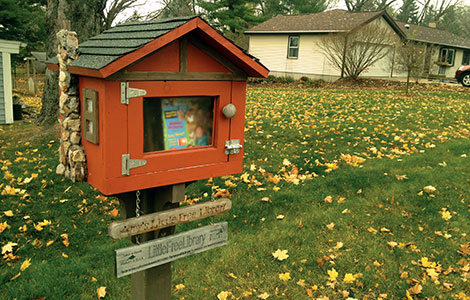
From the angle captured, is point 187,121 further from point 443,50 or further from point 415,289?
point 443,50

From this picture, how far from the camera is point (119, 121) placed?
2176 mm

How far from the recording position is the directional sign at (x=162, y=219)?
2.29 m

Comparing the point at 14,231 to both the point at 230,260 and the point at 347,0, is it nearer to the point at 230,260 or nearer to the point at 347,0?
the point at 230,260

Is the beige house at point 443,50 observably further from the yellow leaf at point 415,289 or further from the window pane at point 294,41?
the yellow leaf at point 415,289

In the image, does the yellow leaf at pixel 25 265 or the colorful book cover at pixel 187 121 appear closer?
the colorful book cover at pixel 187 121

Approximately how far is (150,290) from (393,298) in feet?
6.77

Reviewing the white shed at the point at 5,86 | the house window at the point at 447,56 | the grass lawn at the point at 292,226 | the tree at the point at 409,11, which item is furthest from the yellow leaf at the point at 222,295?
the tree at the point at 409,11

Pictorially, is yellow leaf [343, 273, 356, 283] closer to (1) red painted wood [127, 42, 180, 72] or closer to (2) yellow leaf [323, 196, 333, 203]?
(2) yellow leaf [323, 196, 333, 203]

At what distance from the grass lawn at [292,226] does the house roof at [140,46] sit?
6.68 feet

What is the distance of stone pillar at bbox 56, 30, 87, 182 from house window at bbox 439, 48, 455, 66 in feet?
108

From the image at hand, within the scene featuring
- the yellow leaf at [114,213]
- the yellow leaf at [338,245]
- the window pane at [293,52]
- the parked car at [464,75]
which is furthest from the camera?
the window pane at [293,52]

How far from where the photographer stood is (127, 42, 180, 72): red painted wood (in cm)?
217

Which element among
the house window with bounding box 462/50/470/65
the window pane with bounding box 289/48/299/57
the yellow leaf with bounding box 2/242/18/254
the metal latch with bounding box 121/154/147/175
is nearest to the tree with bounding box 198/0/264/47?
the window pane with bounding box 289/48/299/57

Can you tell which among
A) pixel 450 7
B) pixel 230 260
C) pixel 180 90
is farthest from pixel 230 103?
pixel 450 7
